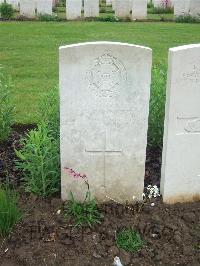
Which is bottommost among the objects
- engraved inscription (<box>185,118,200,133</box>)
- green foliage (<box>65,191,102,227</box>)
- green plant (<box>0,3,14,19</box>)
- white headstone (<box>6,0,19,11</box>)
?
green foliage (<box>65,191,102,227</box>)

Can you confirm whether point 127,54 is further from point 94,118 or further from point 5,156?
point 5,156

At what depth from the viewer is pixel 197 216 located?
3.93 meters

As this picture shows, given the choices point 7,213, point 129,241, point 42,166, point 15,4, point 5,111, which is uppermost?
point 15,4

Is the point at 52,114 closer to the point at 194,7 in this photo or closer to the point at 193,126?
the point at 193,126

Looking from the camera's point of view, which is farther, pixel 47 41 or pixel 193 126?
pixel 47 41

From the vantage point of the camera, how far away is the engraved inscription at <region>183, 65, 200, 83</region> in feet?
11.9

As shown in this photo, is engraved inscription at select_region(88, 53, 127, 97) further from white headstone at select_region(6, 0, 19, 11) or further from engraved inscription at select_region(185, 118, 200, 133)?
white headstone at select_region(6, 0, 19, 11)

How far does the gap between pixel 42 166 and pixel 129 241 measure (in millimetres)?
900

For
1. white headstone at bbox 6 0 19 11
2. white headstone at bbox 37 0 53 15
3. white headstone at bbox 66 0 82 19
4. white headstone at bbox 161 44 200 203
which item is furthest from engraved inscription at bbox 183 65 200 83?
white headstone at bbox 6 0 19 11

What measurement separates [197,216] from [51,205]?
46.7 inches

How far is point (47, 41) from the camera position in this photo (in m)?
11.8

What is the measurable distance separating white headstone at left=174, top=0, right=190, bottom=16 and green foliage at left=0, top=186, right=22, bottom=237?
14.4 meters

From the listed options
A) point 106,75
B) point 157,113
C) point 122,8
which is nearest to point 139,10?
point 122,8

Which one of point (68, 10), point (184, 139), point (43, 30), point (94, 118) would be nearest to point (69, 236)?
point (94, 118)
